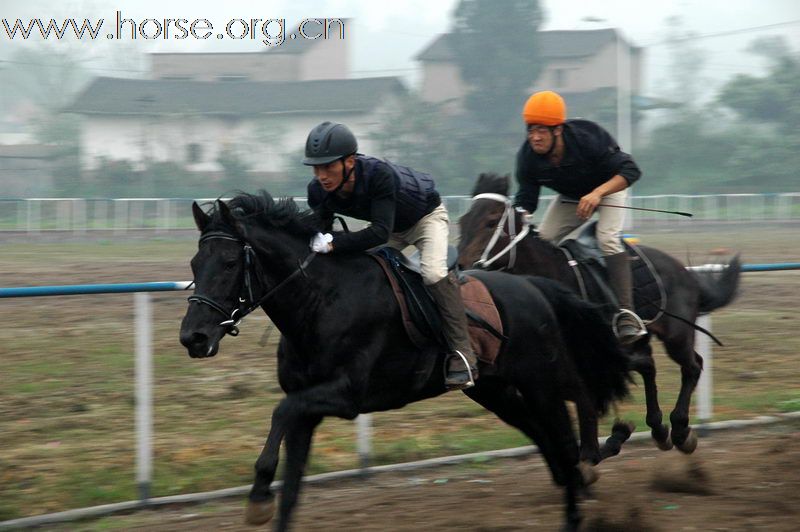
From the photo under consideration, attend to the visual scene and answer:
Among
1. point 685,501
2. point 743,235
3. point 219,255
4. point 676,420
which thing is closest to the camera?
point 219,255

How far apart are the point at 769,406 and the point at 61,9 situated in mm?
51876

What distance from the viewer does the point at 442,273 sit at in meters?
5.60

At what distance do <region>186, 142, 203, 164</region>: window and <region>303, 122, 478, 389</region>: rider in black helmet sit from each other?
116ft

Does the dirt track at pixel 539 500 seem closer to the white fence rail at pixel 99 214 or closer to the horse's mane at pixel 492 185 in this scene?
the horse's mane at pixel 492 185

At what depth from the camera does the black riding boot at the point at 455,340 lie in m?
5.53

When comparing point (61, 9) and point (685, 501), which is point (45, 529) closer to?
point (685, 501)

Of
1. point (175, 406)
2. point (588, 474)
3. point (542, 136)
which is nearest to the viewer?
point (588, 474)

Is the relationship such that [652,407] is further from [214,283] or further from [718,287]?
[214,283]

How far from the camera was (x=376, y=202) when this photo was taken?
531cm

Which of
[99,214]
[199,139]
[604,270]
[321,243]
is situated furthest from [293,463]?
[199,139]

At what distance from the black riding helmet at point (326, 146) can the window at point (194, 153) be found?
3589 cm

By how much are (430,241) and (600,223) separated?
2181mm

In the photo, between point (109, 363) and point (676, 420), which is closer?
point (109, 363)

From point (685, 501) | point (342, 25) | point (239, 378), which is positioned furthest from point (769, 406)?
point (342, 25)
